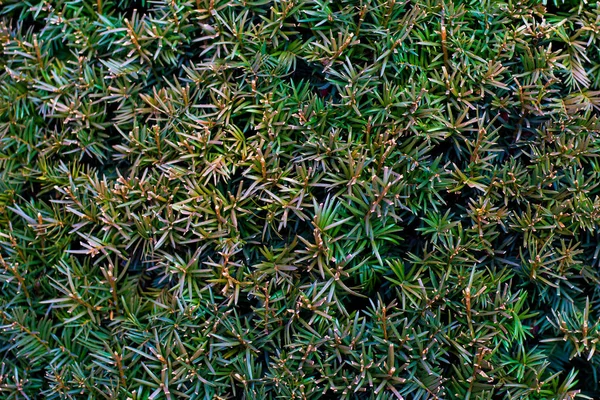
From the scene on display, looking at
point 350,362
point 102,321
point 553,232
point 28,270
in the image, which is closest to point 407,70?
A: point 553,232

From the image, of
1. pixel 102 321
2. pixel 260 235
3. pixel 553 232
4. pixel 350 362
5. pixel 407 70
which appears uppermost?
pixel 407 70

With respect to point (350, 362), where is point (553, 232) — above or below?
above

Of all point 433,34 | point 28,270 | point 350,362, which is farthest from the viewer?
point 28,270

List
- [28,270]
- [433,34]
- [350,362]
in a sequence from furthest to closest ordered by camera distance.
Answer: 1. [28,270]
2. [433,34]
3. [350,362]

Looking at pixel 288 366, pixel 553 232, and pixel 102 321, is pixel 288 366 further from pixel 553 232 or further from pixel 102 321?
pixel 553 232

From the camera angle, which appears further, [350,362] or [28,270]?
[28,270]

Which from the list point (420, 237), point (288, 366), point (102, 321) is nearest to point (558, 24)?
point (420, 237)
